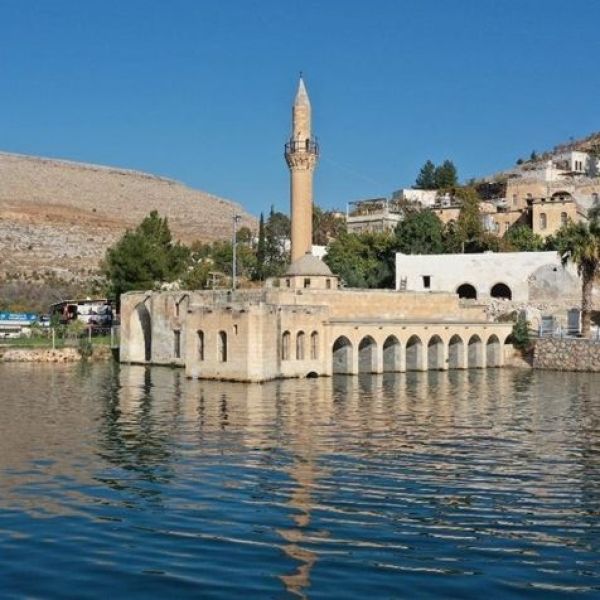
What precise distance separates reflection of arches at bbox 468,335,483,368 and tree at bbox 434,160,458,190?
49373 millimetres

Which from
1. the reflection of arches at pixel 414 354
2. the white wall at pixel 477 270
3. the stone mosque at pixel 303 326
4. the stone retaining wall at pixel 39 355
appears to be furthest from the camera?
the white wall at pixel 477 270

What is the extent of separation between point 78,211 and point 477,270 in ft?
254

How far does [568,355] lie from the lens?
47031mm

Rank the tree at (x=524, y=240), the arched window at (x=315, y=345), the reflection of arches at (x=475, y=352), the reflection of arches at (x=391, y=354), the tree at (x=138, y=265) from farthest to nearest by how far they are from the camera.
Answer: the tree at (x=524, y=240)
the tree at (x=138, y=265)
the reflection of arches at (x=475, y=352)
the reflection of arches at (x=391, y=354)
the arched window at (x=315, y=345)

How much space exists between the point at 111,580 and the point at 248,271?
6322 cm

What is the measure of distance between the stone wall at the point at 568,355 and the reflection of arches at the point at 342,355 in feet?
37.3

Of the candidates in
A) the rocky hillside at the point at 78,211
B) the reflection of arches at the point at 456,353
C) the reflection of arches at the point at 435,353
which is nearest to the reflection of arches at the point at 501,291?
the reflection of arches at the point at 456,353

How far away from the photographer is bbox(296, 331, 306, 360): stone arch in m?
40.4

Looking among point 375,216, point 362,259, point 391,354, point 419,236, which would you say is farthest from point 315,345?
point 375,216

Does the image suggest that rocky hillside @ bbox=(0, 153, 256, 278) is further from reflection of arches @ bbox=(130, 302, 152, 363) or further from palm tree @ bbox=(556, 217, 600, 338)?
palm tree @ bbox=(556, 217, 600, 338)

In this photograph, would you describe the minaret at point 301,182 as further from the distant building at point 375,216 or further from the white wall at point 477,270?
the distant building at point 375,216

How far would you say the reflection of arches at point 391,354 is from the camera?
4506cm

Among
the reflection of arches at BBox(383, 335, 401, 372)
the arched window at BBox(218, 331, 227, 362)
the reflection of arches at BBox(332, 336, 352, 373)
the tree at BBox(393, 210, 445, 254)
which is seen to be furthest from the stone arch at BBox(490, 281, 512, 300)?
the arched window at BBox(218, 331, 227, 362)

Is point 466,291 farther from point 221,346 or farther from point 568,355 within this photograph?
point 221,346
